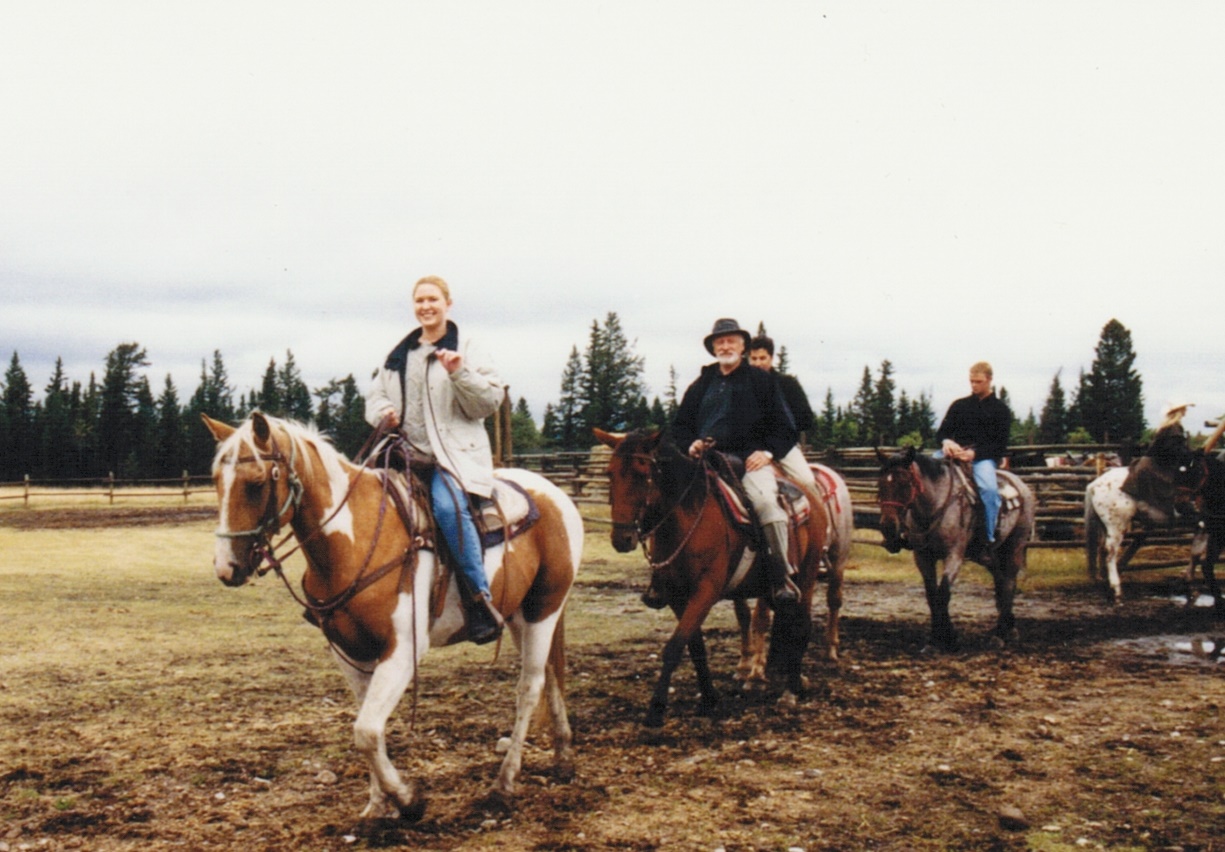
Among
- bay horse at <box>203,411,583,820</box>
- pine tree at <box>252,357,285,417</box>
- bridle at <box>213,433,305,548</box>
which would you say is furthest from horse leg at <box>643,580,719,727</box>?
pine tree at <box>252,357,285,417</box>

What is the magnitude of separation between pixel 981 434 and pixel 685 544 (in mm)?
4879

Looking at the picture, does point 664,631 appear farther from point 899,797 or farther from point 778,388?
point 899,797

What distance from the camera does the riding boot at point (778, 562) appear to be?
271 inches

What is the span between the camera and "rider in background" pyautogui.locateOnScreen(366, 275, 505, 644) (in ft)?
15.0

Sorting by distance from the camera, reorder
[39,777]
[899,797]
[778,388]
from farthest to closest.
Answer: [778,388] < [39,777] < [899,797]

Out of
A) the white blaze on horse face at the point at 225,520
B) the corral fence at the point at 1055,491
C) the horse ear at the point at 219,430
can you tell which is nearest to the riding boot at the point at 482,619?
the white blaze on horse face at the point at 225,520

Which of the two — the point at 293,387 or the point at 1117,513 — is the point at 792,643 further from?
the point at 293,387

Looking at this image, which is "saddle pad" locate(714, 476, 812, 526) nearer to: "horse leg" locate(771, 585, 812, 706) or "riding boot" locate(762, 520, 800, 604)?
"riding boot" locate(762, 520, 800, 604)

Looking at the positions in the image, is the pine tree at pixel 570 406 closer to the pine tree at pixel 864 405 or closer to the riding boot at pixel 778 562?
the pine tree at pixel 864 405

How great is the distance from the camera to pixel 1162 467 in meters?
12.5

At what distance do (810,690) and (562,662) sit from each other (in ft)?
9.12

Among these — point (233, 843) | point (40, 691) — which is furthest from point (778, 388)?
point (40, 691)

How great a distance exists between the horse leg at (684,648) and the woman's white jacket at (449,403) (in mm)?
2186

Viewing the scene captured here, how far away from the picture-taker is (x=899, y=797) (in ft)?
15.9
